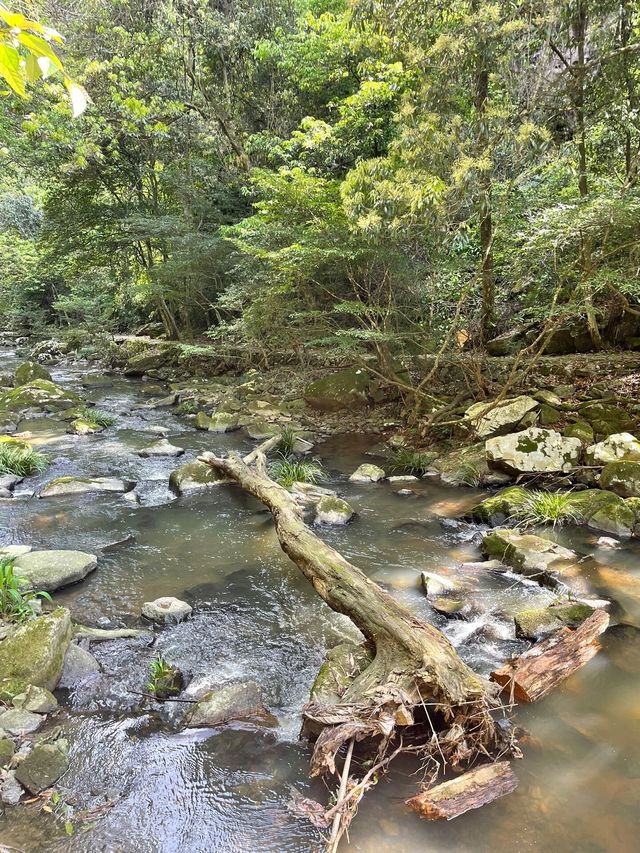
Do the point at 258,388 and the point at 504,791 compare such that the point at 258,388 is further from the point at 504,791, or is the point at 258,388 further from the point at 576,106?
the point at 504,791

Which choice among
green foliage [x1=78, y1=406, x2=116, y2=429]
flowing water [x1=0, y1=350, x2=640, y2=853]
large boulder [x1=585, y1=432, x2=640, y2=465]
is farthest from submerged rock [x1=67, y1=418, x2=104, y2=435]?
large boulder [x1=585, y1=432, x2=640, y2=465]

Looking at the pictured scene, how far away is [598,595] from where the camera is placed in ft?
15.0

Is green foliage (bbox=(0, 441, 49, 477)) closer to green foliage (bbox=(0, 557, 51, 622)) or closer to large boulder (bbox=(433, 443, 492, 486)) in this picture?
green foliage (bbox=(0, 557, 51, 622))

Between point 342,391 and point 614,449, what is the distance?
6185 mm

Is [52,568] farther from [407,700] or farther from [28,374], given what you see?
[28,374]

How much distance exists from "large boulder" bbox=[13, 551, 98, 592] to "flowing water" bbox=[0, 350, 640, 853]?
0.39 feet

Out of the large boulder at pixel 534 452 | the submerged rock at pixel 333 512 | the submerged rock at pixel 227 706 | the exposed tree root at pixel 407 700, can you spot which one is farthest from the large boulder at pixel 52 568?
the large boulder at pixel 534 452

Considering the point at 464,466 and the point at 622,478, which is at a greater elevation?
the point at 622,478

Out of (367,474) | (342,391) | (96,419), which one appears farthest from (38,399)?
(367,474)

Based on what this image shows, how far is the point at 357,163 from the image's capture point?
850 cm

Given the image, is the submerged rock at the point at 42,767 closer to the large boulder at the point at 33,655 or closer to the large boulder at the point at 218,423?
the large boulder at the point at 33,655

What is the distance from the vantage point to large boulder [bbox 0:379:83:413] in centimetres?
1290

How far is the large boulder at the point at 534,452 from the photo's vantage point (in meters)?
7.23

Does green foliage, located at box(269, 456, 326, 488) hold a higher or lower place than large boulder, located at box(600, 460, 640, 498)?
lower
